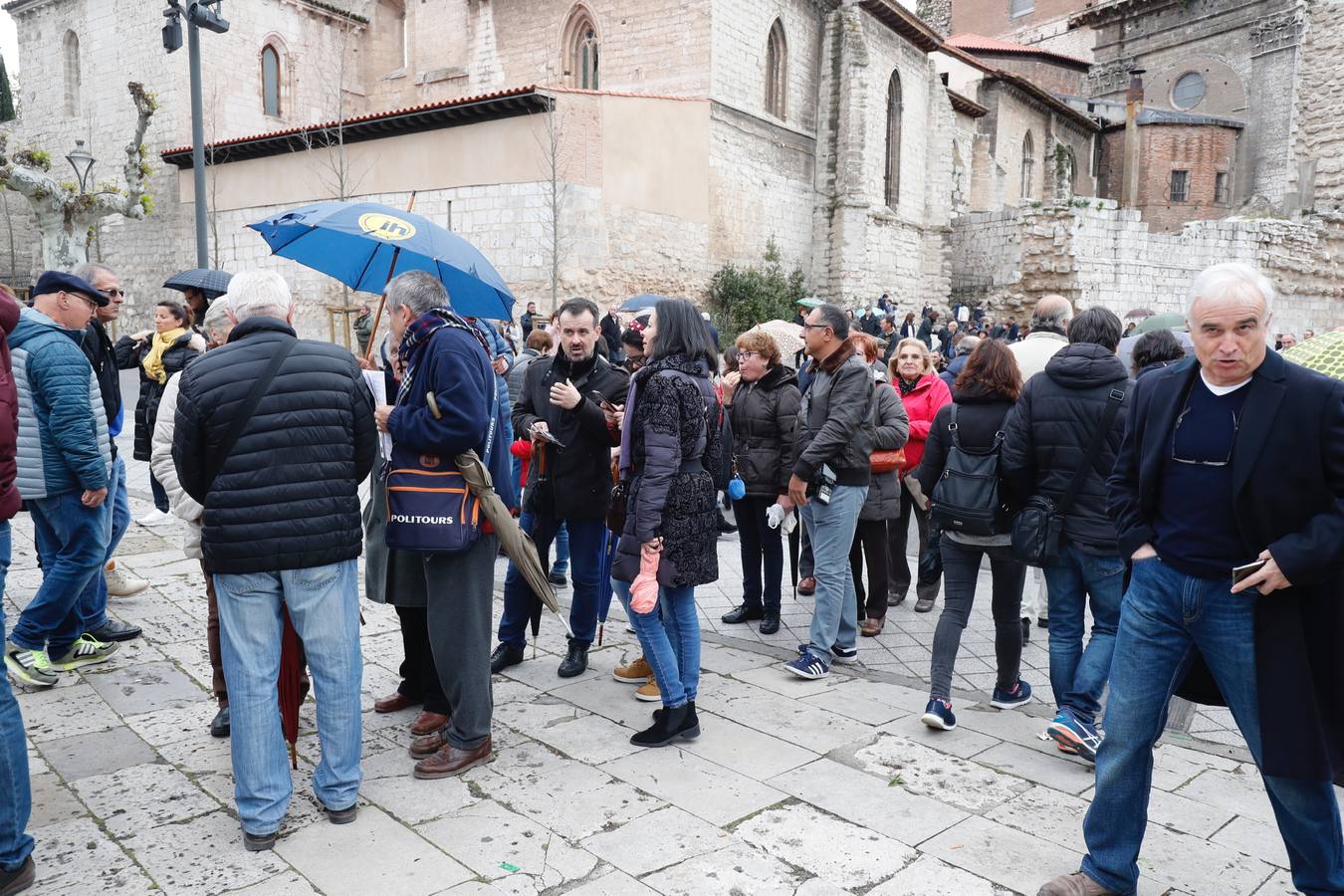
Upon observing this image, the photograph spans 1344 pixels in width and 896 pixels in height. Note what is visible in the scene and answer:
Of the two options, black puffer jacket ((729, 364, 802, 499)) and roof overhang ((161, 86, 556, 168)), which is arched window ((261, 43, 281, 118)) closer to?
roof overhang ((161, 86, 556, 168))

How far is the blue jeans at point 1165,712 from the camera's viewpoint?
2.65 metres

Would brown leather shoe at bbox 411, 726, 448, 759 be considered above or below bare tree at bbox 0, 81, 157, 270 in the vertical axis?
below

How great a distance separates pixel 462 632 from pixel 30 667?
2642 millimetres

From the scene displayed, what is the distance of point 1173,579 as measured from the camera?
111 inches

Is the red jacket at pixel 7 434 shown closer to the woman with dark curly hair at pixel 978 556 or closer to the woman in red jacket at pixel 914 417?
the woman with dark curly hair at pixel 978 556

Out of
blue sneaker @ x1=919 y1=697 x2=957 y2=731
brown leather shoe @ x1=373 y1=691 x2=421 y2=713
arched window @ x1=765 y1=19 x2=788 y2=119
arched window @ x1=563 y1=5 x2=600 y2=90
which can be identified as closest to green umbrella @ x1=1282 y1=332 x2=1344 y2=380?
blue sneaker @ x1=919 y1=697 x2=957 y2=731

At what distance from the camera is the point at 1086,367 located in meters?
4.12

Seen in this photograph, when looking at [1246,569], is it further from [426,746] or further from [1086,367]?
[426,746]

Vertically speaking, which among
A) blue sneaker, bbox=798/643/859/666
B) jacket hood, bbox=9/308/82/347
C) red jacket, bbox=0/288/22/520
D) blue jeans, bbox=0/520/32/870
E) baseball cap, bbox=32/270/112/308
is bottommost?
blue sneaker, bbox=798/643/859/666

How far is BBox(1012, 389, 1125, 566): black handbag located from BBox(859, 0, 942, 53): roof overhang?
79.5ft

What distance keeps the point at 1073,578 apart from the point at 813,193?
75.3 ft

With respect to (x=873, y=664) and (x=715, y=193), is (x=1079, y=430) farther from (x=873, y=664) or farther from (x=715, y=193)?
(x=715, y=193)

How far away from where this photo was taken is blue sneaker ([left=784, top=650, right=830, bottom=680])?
5.07 m

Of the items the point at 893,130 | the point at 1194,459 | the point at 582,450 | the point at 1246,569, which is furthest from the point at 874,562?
the point at 893,130
